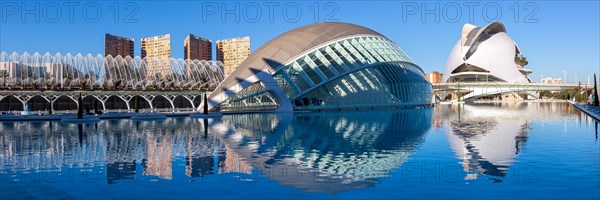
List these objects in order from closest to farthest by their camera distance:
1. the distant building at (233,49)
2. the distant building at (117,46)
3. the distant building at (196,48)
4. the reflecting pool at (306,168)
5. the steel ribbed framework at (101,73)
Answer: the reflecting pool at (306,168) < the steel ribbed framework at (101,73) < the distant building at (117,46) < the distant building at (196,48) < the distant building at (233,49)

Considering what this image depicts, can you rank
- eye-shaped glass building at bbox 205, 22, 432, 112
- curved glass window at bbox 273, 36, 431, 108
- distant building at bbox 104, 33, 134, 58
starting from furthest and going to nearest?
distant building at bbox 104, 33, 134, 58 → curved glass window at bbox 273, 36, 431, 108 → eye-shaped glass building at bbox 205, 22, 432, 112

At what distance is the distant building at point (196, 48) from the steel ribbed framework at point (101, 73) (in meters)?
50.9

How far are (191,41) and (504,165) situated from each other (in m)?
109

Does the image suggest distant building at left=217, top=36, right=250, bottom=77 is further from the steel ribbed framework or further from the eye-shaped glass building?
the eye-shaped glass building

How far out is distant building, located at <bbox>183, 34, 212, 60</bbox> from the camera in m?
116

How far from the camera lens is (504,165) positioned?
11.3 meters

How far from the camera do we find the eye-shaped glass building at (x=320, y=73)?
143 feet

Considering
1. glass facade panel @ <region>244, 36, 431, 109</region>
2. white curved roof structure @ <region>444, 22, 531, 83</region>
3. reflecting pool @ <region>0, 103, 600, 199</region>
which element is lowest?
reflecting pool @ <region>0, 103, 600, 199</region>

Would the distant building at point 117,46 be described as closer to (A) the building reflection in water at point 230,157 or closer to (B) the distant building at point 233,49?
(B) the distant building at point 233,49

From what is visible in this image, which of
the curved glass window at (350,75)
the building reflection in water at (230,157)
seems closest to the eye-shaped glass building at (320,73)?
the curved glass window at (350,75)

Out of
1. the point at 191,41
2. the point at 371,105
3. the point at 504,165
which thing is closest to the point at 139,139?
the point at 504,165

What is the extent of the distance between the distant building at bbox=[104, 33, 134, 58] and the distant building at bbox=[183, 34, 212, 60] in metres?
14.0

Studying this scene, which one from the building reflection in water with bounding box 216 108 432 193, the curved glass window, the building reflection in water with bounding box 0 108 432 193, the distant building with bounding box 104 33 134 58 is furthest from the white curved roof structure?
the building reflection in water with bounding box 0 108 432 193

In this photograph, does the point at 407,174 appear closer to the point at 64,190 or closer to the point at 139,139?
the point at 64,190
